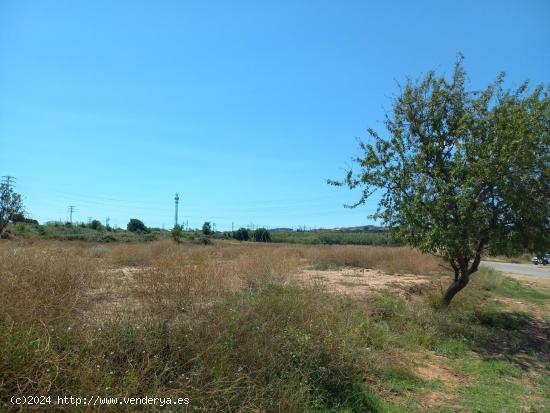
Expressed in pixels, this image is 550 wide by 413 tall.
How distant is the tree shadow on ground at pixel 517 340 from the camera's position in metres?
8.84

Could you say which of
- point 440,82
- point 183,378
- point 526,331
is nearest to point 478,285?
point 526,331

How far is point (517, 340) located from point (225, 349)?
8533mm

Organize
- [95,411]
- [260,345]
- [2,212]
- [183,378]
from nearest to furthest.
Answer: [95,411]
[183,378]
[260,345]
[2,212]

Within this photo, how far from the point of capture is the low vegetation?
12.8 feet

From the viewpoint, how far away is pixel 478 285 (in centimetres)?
1847

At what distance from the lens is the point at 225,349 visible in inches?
193

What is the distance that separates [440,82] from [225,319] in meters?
9.25

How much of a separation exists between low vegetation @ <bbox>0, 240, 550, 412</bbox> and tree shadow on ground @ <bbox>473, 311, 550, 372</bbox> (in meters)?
0.07

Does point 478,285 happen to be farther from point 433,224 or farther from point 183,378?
point 183,378

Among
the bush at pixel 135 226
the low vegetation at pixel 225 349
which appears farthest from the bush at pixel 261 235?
the low vegetation at pixel 225 349

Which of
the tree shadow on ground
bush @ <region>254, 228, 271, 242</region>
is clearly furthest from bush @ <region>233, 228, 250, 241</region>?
the tree shadow on ground

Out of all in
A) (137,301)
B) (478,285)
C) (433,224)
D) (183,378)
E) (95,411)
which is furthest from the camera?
(478,285)

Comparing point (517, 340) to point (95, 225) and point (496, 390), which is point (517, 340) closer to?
point (496, 390)

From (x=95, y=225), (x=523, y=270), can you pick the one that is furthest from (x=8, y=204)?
(x=523, y=270)
